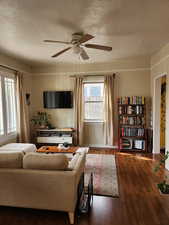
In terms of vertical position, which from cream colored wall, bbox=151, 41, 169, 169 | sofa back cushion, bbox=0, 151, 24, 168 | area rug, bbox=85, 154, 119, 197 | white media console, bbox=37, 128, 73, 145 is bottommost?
area rug, bbox=85, 154, 119, 197

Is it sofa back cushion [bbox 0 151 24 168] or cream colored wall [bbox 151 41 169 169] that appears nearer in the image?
sofa back cushion [bbox 0 151 24 168]

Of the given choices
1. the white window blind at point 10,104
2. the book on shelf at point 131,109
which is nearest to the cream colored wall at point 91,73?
the book on shelf at point 131,109

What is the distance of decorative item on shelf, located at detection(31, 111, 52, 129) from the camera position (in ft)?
18.2

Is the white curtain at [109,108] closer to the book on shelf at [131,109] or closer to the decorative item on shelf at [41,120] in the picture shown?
the book on shelf at [131,109]

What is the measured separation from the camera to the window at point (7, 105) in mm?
4184

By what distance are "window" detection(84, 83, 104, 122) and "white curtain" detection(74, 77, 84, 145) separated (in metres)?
0.24

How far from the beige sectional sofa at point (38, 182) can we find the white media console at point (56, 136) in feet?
10.3

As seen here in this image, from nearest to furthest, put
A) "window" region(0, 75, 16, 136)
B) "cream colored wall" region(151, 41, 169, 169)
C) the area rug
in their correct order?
the area rug, "cream colored wall" region(151, 41, 169, 169), "window" region(0, 75, 16, 136)

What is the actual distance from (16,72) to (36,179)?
3.79m

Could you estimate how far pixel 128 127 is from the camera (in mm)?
4918

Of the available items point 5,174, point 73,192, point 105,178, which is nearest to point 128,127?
point 105,178

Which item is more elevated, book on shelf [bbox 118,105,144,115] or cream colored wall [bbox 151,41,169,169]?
cream colored wall [bbox 151,41,169,169]

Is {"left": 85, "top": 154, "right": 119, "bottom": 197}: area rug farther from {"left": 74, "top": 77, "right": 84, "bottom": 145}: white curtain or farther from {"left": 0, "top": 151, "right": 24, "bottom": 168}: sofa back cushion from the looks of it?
{"left": 0, "top": 151, "right": 24, "bottom": 168}: sofa back cushion

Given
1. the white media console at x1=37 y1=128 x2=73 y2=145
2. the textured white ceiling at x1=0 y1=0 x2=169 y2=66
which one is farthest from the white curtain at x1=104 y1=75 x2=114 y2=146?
the textured white ceiling at x1=0 y1=0 x2=169 y2=66
